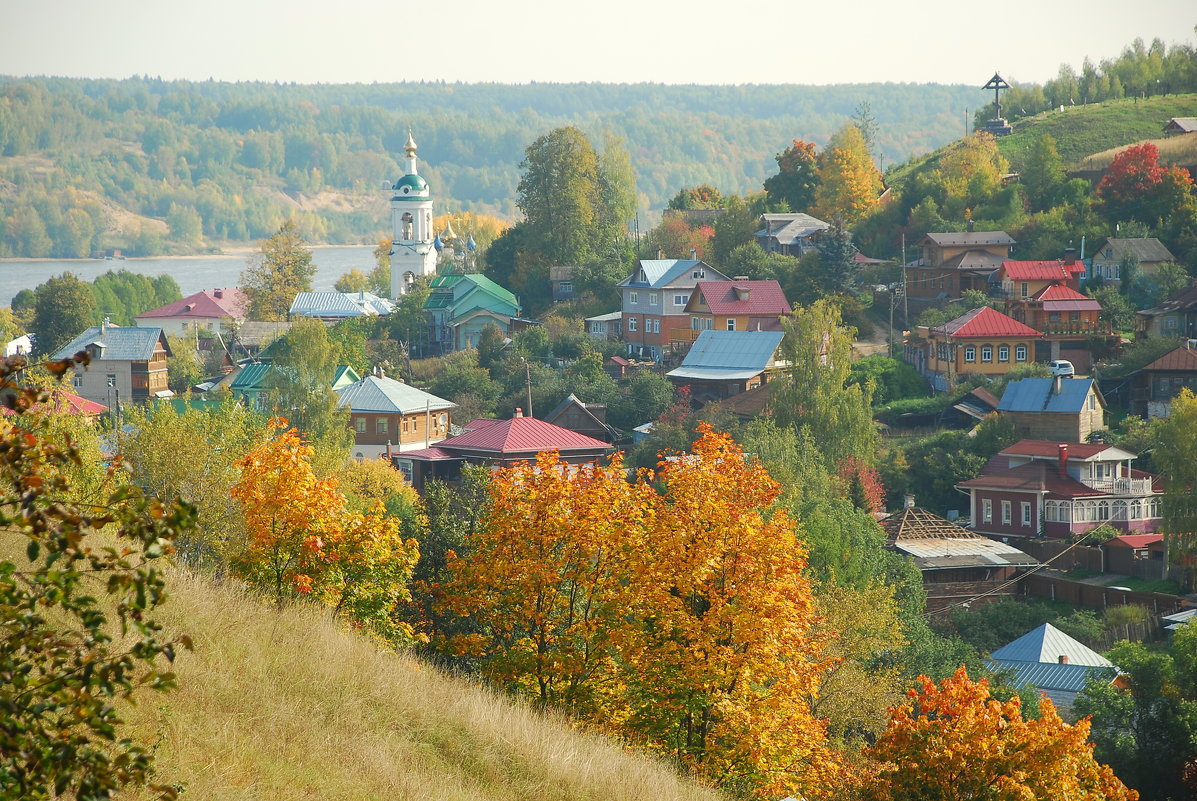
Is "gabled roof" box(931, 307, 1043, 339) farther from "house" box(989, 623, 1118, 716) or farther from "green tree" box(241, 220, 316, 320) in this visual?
"green tree" box(241, 220, 316, 320)

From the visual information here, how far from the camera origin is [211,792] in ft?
29.5

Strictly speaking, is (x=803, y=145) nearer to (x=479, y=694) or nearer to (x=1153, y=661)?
(x=1153, y=661)

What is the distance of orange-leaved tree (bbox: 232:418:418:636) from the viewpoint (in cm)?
1709

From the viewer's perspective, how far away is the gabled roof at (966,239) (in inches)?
2371

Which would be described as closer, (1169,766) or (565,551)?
(565,551)

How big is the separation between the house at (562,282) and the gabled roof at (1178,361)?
2909 cm

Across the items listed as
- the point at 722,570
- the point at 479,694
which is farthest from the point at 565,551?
the point at 479,694

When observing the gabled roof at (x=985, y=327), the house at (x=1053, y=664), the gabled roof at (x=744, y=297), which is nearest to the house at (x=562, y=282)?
the gabled roof at (x=744, y=297)

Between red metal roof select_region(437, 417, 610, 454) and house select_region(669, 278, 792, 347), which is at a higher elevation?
house select_region(669, 278, 792, 347)

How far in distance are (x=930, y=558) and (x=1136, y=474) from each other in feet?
26.4

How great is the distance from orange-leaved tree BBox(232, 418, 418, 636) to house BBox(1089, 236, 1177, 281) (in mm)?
45302

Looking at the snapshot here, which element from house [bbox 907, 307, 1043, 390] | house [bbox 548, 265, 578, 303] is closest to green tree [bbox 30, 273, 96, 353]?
house [bbox 548, 265, 578, 303]

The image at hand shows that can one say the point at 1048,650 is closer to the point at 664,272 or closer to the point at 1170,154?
the point at 664,272

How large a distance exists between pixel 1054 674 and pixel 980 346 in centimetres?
2235
